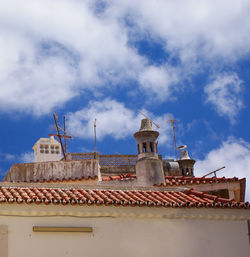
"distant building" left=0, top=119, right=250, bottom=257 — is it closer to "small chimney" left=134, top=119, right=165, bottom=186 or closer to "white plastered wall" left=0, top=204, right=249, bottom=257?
"white plastered wall" left=0, top=204, right=249, bottom=257

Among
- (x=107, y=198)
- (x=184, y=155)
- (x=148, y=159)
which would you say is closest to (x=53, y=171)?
(x=148, y=159)

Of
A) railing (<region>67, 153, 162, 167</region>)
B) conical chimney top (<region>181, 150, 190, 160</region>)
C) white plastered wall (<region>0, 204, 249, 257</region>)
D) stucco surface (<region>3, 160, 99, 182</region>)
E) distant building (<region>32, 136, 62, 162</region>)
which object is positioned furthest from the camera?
distant building (<region>32, 136, 62, 162</region>)

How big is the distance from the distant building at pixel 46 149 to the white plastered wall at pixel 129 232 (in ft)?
109

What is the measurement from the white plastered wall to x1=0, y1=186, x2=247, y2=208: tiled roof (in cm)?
23

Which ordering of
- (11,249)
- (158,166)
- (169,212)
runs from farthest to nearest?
(158,166)
(169,212)
(11,249)

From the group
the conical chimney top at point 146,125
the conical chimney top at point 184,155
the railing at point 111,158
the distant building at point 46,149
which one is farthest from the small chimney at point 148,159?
the distant building at point 46,149

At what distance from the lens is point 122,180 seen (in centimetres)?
2000

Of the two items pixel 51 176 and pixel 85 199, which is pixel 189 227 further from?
pixel 51 176

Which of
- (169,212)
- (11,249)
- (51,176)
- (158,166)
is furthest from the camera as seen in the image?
(51,176)

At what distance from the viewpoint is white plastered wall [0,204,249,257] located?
12.1 m

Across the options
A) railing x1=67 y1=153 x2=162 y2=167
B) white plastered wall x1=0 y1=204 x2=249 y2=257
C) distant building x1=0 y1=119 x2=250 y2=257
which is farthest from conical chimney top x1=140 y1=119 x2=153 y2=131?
railing x1=67 y1=153 x2=162 y2=167

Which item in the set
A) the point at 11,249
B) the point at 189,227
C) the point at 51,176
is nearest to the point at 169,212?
the point at 189,227

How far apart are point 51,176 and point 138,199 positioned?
7.96 metres

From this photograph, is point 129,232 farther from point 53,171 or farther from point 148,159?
point 53,171
